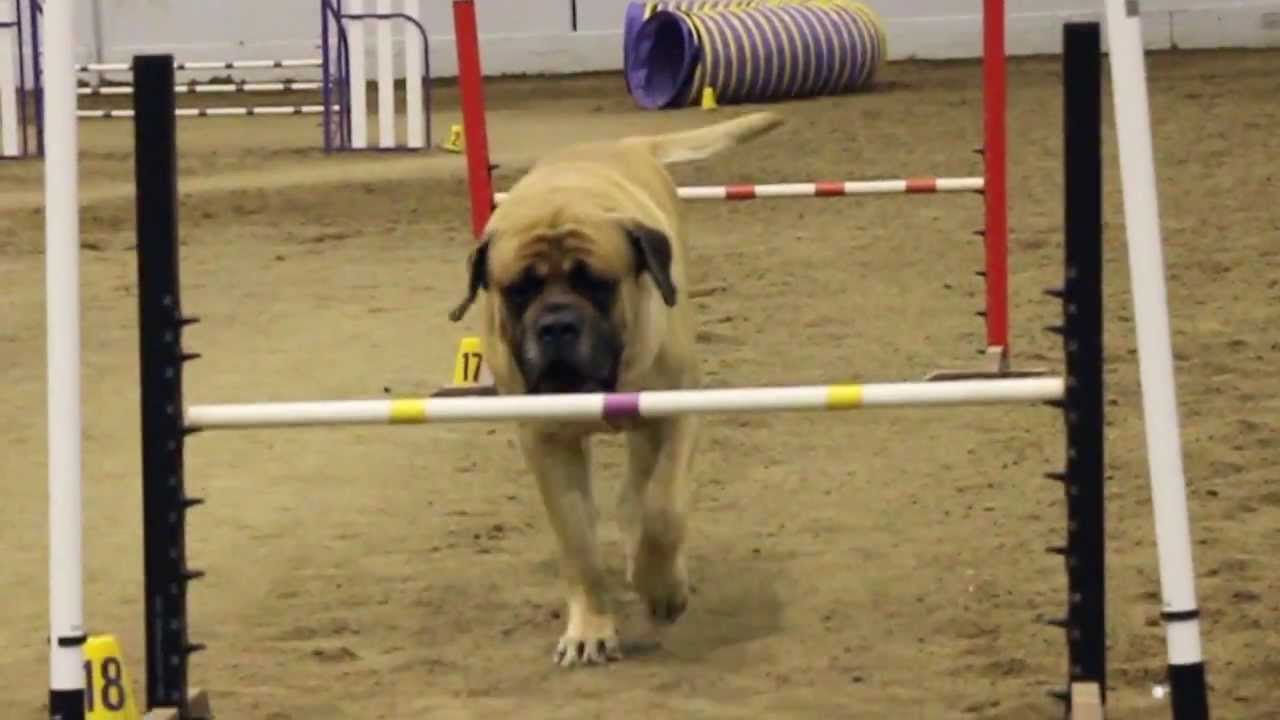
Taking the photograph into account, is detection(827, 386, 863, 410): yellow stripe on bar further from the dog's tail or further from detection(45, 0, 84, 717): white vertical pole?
the dog's tail

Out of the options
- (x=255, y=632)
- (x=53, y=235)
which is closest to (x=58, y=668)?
(x=53, y=235)

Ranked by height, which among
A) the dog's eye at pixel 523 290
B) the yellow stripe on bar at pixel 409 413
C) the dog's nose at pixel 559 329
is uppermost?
the dog's eye at pixel 523 290

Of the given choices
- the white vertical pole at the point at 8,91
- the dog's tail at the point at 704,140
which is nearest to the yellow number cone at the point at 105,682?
the dog's tail at the point at 704,140

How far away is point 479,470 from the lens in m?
6.05

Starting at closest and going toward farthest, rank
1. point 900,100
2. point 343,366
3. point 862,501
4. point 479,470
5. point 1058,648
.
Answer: point 1058,648 → point 862,501 → point 479,470 → point 343,366 → point 900,100

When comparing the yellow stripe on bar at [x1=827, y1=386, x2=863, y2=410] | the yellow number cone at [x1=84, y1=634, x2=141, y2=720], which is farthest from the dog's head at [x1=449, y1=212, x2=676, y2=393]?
the yellow number cone at [x1=84, y1=634, x2=141, y2=720]

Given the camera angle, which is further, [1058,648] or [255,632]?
[255,632]

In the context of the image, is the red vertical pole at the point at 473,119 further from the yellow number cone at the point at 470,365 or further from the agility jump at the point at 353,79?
the agility jump at the point at 353,79

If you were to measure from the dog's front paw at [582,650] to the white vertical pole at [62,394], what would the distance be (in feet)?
3.80

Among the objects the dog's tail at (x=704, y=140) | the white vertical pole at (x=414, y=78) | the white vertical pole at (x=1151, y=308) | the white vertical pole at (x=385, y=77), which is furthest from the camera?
the white vertical pole at (x=414, y=78)

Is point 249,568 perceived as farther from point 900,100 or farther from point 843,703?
point 900,100

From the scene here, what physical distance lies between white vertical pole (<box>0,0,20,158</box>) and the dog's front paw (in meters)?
10.8

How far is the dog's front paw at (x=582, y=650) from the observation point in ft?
14.3

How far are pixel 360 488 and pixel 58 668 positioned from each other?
2434 millimetres
